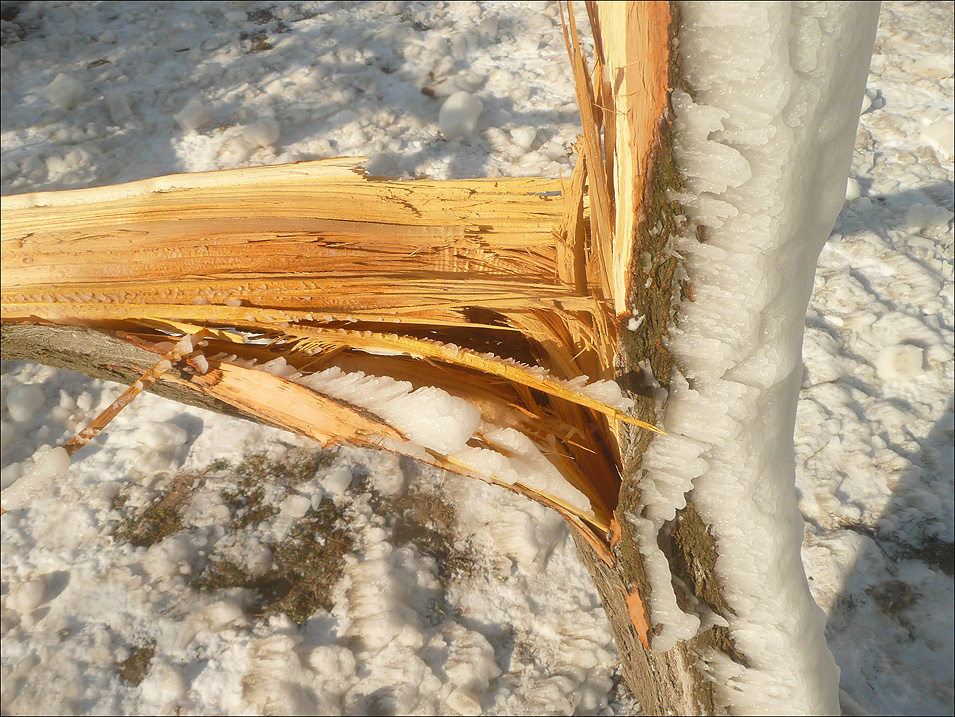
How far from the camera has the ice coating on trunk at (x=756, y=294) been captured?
0.62 m

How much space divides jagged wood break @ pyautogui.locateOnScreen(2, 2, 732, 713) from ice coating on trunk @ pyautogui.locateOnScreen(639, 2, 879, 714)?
Result: 0.20 ft

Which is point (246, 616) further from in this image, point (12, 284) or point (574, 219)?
point (574, 219)

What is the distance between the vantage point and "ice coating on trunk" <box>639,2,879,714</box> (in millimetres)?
619

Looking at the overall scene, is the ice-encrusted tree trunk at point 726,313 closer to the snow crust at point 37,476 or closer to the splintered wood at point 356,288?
the splintered wood at point 356,288

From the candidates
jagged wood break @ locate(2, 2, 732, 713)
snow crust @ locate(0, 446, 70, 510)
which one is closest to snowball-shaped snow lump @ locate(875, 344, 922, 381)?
jagged wood break @ locate(2, 2, 732, 713)

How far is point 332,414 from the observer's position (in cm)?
110

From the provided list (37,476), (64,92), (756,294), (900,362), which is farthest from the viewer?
(64,92)

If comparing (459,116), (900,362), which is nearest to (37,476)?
(459,116)

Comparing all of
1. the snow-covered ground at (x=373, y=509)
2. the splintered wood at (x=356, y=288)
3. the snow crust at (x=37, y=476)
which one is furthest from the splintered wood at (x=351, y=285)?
the snow-covered ground at (x=373, y=509)

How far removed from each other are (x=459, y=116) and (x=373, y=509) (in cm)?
173

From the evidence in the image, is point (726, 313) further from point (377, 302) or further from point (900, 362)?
point (900, 362)

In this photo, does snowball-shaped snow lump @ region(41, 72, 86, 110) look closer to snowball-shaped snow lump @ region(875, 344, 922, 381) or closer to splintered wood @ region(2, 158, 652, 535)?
splintered wood @ region(2, 158, 652, 535)

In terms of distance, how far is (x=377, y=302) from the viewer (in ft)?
3.44

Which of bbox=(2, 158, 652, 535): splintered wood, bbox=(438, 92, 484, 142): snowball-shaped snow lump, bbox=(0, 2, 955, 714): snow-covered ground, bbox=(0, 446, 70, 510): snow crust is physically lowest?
bbox=(0, 2, 955, 714): snow-covered ground
